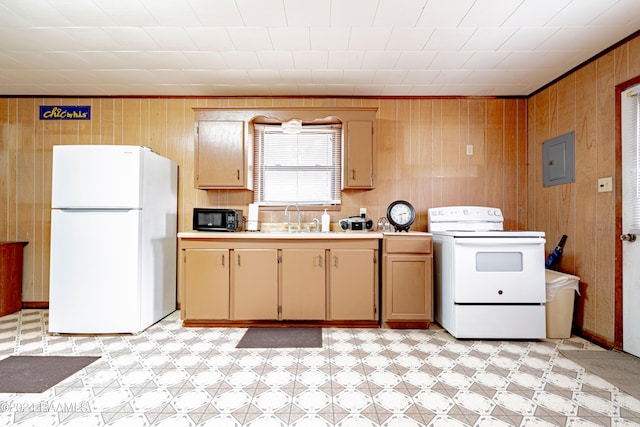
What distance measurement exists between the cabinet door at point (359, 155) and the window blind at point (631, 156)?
2.11 metres

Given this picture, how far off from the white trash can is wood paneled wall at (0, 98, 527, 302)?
1.07 m

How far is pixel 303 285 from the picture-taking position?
3092 mm

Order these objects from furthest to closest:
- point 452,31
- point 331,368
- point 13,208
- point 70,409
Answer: point 13,208
point 452,31
point 331,368
point 70,409

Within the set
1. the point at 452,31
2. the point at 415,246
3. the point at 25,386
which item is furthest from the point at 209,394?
Answer: the point at 452,31

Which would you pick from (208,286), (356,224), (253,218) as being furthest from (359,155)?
(208,286)

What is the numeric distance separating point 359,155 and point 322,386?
7.62ft

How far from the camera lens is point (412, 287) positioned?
120 inches

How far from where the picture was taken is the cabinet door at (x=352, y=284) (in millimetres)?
3072

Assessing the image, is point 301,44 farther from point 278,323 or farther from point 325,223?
point 278,323

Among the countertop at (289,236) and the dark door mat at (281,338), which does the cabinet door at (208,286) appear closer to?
the countertop at (289,236)

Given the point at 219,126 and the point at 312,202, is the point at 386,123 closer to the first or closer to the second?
the point at 312,202

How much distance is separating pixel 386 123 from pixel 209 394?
3.26 metres

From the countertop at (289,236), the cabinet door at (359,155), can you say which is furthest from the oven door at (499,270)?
the cabinet door at (359,155)

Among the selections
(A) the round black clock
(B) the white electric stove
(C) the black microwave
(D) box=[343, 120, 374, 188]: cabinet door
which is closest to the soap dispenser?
(D) box=[343, 120, 374, 188]: cabinet door
